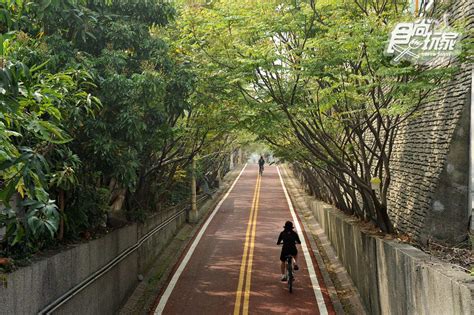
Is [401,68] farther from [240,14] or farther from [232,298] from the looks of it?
[232,298]

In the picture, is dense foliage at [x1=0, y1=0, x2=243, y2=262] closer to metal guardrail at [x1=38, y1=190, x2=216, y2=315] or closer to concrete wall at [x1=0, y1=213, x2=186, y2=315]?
concrete wall at [x1=0, y1=213, x2=186, y2=315]

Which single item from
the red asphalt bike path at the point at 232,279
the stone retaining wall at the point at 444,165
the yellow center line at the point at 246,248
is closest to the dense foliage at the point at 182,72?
the stone retaining wall at the point at 444,165

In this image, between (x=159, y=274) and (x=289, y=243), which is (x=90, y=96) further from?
(x=159, y=274)

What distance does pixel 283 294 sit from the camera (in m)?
12.5

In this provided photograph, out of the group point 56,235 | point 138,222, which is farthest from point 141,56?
point 138,222

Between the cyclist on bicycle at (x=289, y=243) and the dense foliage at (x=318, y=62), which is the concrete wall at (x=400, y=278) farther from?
the cyclist on bicycle at (x=289, y=243)

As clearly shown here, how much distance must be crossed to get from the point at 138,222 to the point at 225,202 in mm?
18369

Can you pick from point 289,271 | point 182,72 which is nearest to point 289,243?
point 289,271

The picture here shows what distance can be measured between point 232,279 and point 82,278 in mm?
5903

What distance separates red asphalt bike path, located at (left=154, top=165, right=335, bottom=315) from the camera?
1154 centimetres

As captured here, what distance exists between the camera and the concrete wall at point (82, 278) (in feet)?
21.5

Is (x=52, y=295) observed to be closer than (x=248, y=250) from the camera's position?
Yes

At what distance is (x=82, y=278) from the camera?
357 inches

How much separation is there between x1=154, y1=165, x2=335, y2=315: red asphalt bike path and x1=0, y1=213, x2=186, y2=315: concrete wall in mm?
1189
